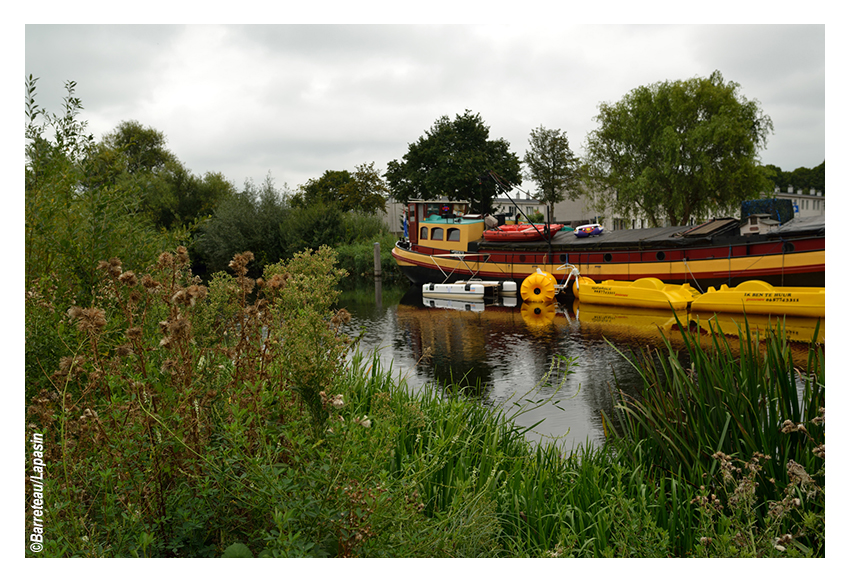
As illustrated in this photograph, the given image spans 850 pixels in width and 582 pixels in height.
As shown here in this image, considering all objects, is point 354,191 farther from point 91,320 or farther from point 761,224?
point 91,320

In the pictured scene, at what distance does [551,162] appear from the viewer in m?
42.7

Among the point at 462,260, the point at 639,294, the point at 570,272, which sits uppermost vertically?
the point at 462,260

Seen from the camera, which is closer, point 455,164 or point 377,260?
point 377,260

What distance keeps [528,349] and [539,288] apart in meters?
9.04

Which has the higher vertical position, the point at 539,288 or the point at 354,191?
the point at 354,191

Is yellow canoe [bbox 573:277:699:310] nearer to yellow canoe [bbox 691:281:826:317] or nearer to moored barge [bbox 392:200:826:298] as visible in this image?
yellow canoe [bbox 691:281:826:317]

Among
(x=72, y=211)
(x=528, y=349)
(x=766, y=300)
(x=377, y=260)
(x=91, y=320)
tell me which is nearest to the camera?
(x=91, y=320)

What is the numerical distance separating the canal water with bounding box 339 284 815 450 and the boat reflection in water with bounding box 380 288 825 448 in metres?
0.02

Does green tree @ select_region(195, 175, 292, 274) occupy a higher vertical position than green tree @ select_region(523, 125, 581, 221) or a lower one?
lower

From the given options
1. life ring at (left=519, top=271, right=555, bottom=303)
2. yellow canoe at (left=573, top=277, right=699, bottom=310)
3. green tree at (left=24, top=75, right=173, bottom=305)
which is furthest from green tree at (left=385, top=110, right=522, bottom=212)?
green tree at (left=24, top=75, right=173, bottom=305)

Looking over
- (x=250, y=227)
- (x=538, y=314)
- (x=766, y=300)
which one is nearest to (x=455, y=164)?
(x=250, y=227)

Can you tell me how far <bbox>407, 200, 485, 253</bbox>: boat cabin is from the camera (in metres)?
27.9

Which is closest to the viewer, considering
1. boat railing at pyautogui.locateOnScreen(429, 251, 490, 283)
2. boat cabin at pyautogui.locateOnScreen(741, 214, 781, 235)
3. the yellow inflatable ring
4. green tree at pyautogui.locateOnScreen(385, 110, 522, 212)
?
the yellow inflatable ring
